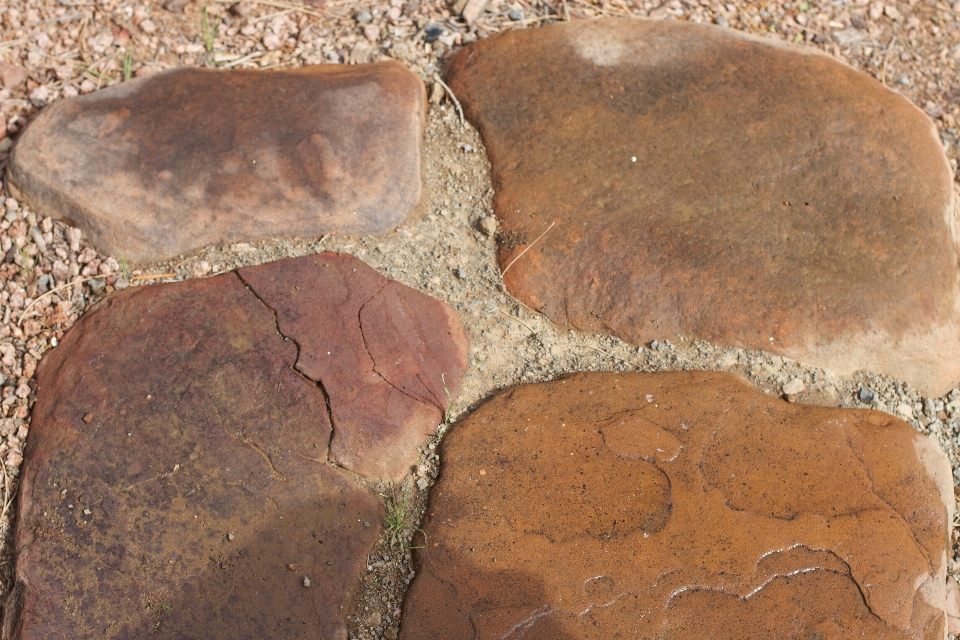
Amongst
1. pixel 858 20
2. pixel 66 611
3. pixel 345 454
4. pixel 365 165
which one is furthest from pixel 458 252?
pixel 858 20

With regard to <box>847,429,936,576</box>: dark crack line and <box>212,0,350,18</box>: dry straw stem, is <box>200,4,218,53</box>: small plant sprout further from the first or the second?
<box>847,429,936,576</box>: dark crack line

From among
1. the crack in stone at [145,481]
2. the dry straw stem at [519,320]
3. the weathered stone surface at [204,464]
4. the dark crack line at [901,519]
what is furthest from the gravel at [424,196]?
the crack in stone at [145,481]

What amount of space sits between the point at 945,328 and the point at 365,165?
1.72 metres

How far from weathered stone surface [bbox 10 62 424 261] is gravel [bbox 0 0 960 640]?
63mm

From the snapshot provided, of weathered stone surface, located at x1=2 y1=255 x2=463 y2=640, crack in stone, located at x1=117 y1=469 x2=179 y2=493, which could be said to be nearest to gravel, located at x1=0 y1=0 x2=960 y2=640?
weathered stone surface, located at x1=2 y1=255 x2=463 y2=640

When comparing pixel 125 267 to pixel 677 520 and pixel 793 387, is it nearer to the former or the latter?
pixel 677 520

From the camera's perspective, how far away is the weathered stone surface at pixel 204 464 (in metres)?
1.78

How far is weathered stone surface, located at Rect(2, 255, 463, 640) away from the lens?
178 centimetres

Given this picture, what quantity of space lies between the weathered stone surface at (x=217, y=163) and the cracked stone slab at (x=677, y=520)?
80 centimetres

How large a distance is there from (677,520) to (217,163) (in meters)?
1.59

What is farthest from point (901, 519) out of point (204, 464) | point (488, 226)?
point (204, 464)

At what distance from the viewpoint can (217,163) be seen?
2330 millimetres

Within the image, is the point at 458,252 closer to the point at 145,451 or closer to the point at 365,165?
the point at 365,165

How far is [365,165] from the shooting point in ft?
7.77
